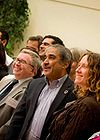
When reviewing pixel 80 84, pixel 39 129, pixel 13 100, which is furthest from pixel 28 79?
pixel 80 84

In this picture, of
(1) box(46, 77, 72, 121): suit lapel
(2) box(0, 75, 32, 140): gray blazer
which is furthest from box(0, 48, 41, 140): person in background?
(1) box(46, 77, 72, 121): suit lapel

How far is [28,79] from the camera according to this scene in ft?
11.1

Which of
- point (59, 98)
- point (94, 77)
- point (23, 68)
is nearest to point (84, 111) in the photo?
point (94, 77)

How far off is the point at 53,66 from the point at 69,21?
3.48 meters

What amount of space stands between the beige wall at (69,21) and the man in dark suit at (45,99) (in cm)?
308

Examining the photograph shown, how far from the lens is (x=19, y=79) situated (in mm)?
3455

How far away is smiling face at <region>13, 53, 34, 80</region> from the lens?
3.43 metres

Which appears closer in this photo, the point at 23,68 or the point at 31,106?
the point at 31,106

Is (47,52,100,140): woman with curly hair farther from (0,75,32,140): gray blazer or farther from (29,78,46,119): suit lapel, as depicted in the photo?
(0,75,32,140): gray blazer

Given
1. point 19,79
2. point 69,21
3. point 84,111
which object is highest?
point 84,111

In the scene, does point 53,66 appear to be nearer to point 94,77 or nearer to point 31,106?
point 31,106

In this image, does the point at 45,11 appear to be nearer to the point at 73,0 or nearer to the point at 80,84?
the point at 73,0

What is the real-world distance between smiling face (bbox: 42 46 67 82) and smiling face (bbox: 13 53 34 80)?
43cm

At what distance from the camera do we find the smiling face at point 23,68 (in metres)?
3.43
